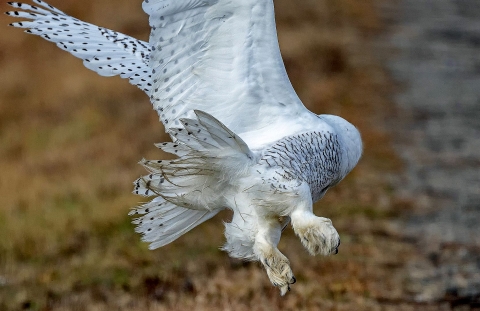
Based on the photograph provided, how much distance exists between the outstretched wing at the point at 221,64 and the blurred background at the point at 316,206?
4.75ft

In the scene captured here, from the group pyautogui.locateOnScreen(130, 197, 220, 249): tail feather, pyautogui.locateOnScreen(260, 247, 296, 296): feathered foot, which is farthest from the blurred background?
pyautogui.locateOnScreen(260, 247, 296, 296): feathered foot

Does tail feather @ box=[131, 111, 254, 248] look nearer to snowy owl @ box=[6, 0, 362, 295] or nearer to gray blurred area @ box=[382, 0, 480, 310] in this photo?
snowy owl @ box=[6, 0, 362, 295]

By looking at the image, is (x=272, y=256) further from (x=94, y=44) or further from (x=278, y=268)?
(x=94, y=44)

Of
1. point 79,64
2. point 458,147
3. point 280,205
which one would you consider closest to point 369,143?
point 458,147

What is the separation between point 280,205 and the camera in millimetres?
4727

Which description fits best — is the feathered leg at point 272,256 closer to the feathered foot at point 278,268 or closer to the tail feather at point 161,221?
the feathered foot at point 278,268

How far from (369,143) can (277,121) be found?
22.2ft

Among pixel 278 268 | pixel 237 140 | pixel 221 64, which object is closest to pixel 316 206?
pixel 221 64

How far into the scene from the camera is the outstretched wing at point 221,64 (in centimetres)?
489

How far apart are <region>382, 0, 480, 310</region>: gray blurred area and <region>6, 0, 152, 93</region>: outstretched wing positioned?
102 inches

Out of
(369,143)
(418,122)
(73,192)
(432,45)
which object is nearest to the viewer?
(73,192)

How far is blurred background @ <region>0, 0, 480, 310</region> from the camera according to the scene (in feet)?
21.6

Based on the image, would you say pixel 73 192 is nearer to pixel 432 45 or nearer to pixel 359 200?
pixel 359 200

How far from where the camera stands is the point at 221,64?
16.7 ft
